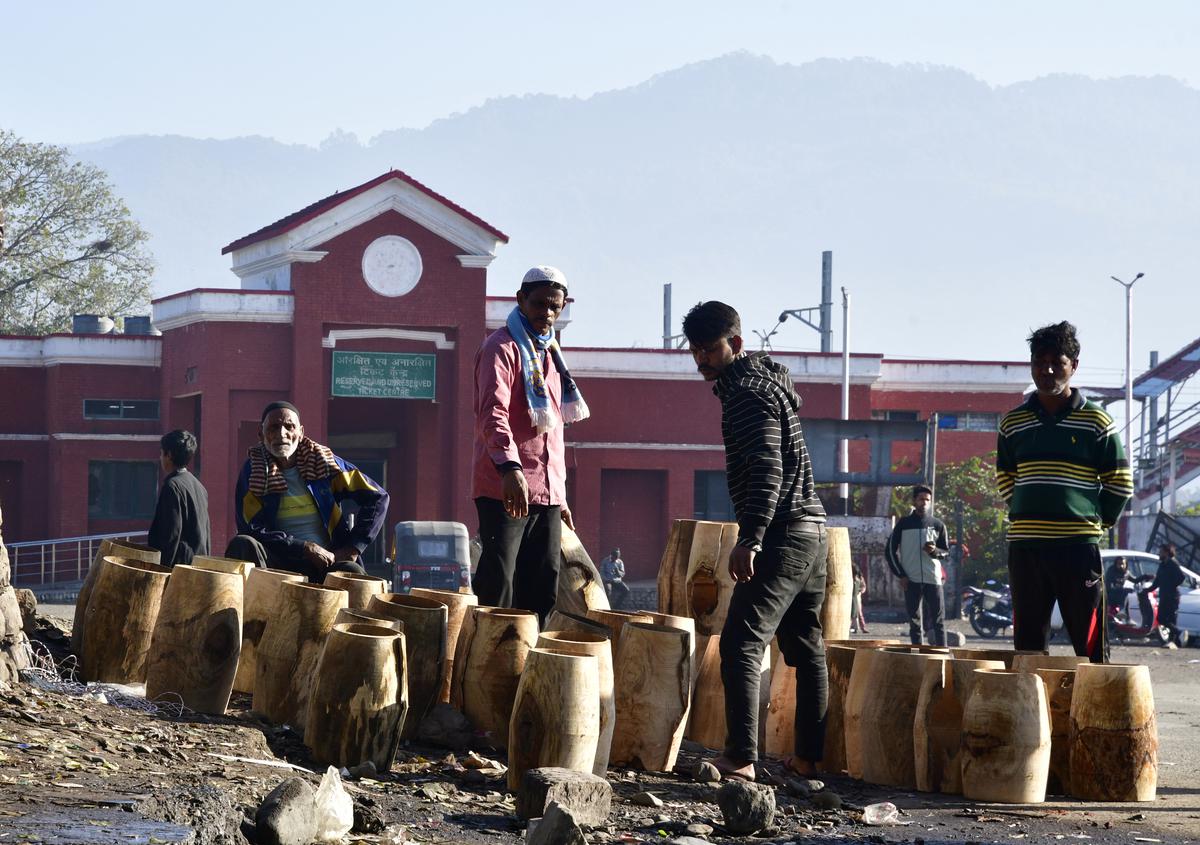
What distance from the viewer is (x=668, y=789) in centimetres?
569

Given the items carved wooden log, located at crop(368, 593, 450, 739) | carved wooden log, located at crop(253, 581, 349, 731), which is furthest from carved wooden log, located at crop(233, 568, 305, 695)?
carved wooden log, located at crop(368, 593, 450, 739)

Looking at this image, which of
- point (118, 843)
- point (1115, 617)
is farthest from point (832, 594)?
point (1115, 617)

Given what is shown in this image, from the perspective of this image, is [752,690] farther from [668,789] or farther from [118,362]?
[118,362]

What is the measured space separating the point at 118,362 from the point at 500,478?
2675cm

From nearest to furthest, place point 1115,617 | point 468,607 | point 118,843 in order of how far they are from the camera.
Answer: point 118,843, point 468,607, point 1115,617

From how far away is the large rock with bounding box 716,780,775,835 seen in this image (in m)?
5.02

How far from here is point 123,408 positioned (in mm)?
31562

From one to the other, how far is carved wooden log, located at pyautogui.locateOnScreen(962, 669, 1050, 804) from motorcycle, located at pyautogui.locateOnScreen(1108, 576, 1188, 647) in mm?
15716

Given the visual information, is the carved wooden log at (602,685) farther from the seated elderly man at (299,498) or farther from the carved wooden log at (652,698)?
the seated elderly man at (299,498)

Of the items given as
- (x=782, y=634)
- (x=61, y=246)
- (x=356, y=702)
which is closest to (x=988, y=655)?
(x=782, y=634)

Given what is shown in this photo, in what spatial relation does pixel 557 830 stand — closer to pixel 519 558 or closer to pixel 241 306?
pixel 519 558

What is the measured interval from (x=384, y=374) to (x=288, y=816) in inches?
1012

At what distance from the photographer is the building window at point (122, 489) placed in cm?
3089

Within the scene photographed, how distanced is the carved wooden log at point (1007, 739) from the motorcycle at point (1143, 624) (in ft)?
51.6
